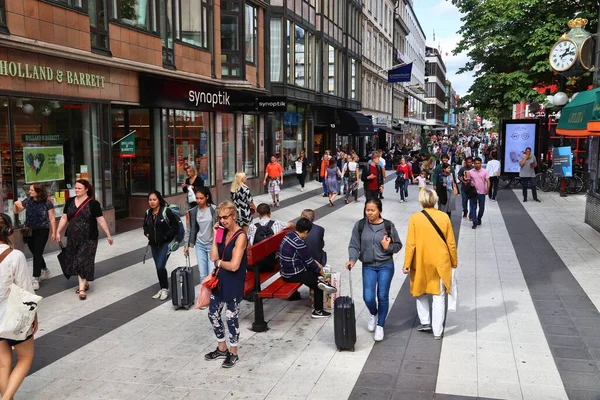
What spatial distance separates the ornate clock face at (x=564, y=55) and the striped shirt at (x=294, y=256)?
11270 millimetres

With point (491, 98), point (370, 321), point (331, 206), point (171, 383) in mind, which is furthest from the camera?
point (491, 98)

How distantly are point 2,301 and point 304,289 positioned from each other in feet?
16.7

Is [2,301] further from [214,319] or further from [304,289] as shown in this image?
[304,289]

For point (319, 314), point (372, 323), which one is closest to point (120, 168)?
point (319, 314)

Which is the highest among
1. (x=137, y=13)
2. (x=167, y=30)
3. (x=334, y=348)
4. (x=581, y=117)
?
(x=137, y=13)

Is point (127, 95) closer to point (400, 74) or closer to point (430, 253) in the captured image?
point (430, 253)

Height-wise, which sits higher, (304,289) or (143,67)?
(143,67)

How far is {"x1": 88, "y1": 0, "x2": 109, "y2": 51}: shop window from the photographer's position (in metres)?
12.8

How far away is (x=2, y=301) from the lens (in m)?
4.58

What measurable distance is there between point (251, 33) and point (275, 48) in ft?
8.42

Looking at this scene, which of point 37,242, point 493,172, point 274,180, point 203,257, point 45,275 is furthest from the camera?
point 274,180

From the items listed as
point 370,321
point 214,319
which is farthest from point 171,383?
point 370,321

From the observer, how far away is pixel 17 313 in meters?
4.59

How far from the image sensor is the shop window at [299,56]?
2555 centimetres
